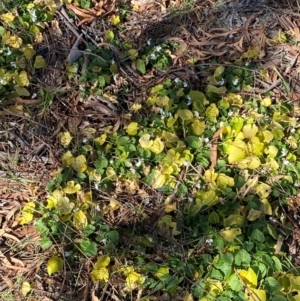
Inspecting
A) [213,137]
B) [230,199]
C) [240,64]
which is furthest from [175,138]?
[240,64]

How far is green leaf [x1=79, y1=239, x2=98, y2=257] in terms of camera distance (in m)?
1.79

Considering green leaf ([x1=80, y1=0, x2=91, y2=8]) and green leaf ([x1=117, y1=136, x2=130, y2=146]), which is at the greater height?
green leaf ([x1=80, y1=0, x2=91, y2=8])

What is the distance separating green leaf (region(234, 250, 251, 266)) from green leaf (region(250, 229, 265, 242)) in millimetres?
73

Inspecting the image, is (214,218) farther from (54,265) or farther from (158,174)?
(54,265)

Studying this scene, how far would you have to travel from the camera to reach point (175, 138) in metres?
2.00

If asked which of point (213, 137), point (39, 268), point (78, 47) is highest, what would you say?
point (78, 47)

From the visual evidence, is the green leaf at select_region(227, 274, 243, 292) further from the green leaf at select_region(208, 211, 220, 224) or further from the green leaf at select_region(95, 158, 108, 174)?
the green leaf at select_region(95, 158, 108, 174)

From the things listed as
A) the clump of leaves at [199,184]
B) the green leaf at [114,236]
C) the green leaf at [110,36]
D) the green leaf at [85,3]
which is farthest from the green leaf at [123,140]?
the green leaf at [85,3]

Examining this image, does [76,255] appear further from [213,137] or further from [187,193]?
[213,137]

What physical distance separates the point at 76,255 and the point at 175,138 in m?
0.58

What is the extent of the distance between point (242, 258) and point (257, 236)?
0.11m

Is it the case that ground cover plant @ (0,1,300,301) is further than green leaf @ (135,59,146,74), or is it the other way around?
green leaf @ (135,59,146,74)

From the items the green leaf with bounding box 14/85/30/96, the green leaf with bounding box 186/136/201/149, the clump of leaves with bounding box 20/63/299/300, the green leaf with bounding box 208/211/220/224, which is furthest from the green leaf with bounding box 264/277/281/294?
the green leaf with bounding box 14/85/30/96

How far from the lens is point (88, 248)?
1793 millimetres
